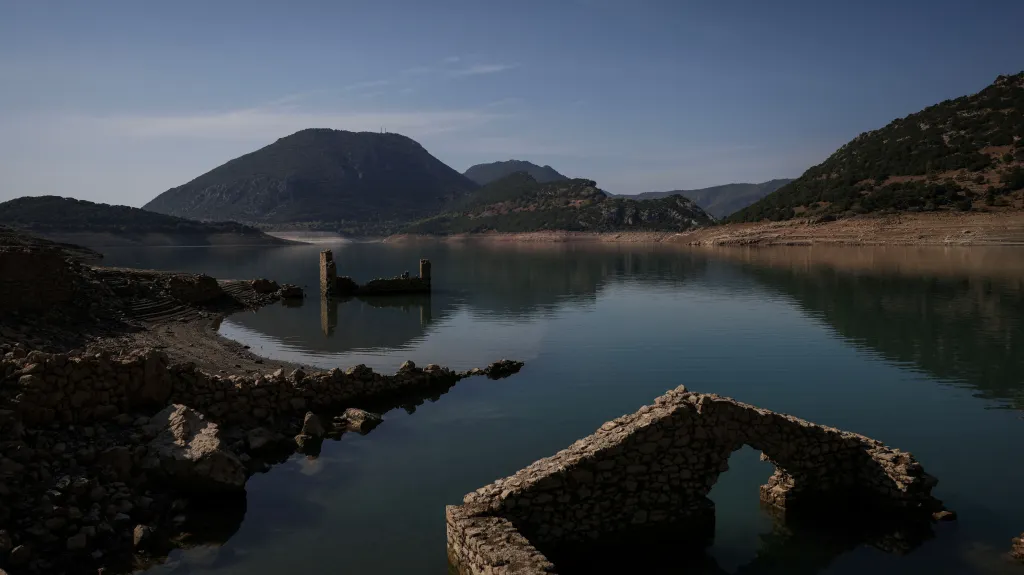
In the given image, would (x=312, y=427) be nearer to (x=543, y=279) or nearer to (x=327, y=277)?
(x=327, y=277)

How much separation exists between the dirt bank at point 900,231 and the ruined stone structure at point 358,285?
55571mm

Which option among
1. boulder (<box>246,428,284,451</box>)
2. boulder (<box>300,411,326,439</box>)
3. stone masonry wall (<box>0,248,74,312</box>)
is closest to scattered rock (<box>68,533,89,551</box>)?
boulder (<box>246,428,284,451</box>)

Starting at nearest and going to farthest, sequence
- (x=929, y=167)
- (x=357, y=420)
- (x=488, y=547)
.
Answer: (x=488, y=547), (x=357, y=420), (x=929, y=167)

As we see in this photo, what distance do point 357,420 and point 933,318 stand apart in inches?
1086

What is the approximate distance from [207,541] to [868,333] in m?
26.3

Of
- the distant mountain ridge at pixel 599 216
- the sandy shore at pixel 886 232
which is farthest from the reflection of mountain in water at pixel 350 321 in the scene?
the distant mountain ridge at pixel 599 216

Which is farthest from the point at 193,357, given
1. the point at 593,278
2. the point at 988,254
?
the point at 988,254

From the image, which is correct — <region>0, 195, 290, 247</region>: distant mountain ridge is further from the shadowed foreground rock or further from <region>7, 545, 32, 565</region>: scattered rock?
<region>7, 545, 32, 565</region>: scattered rock

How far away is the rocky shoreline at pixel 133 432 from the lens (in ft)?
32.2

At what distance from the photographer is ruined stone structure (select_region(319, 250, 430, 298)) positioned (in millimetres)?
47094

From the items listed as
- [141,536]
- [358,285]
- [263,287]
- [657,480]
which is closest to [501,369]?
[657,480]

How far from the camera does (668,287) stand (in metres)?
51.0

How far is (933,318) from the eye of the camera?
106ft

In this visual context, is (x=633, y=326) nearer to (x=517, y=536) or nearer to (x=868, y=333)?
(x=868, y=333)
